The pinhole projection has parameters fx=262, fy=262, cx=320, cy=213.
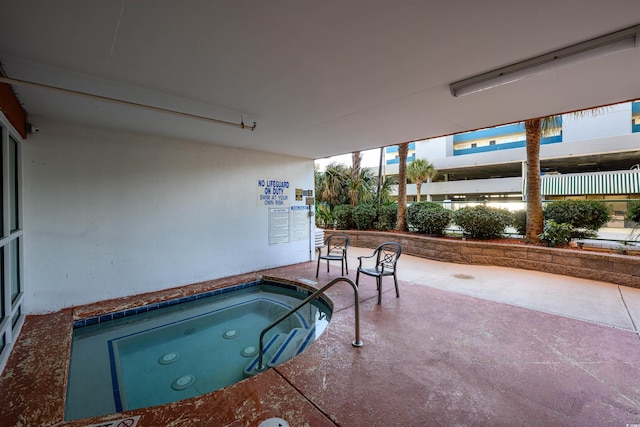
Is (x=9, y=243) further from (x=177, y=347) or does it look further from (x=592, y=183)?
(x=592, y=183)

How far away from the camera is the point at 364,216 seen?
889 centimetres

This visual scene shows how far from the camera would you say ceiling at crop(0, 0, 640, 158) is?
5.41 ft

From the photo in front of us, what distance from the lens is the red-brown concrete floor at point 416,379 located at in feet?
5.63

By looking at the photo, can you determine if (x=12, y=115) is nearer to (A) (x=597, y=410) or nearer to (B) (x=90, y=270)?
(B) (x=90, y=270)

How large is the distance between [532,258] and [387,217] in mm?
4030

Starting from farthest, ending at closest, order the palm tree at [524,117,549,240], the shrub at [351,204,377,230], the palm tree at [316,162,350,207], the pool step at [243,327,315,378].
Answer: the palm tree at [316,162,350,207], the shrub at [351,204,377,230], the palm tree at [524,117,549,240], the pool step at [243,327,315,378]

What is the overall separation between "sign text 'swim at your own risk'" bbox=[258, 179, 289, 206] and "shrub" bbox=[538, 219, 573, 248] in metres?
5.49

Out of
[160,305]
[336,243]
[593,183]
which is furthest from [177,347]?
[593,183]

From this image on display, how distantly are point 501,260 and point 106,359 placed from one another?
268 inches

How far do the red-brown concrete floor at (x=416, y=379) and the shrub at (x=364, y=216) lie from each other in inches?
225

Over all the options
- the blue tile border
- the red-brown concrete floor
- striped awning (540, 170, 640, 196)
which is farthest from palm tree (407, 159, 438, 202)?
the red-brown concrete floor

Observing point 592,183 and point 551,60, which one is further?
point 592,183

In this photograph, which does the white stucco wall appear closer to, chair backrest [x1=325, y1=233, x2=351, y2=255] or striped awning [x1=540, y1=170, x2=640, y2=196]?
chair backrest [x1=325, y1=233, x2=351, y2=255]

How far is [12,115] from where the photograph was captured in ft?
8.84
